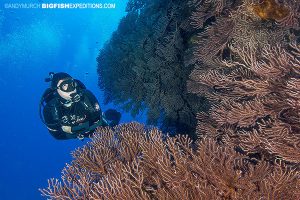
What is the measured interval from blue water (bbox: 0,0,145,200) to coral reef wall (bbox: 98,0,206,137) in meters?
36.5

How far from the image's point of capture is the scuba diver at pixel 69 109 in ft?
22.3

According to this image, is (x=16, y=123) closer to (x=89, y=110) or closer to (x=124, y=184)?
(x=89, y=110)

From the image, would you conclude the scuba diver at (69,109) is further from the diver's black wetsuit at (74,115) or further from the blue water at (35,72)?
the blue water at (35,72)

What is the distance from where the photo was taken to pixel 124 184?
3.22 meters

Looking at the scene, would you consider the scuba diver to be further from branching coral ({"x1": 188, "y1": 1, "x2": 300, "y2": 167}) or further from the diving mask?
branching coral ({"x1": 188, "y1": 1, "x2": 300, "y2": 167})

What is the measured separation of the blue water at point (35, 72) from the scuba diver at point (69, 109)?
36.6 metres

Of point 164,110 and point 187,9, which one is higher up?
point 187,9

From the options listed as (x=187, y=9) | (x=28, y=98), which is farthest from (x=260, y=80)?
(x=28, y=98)

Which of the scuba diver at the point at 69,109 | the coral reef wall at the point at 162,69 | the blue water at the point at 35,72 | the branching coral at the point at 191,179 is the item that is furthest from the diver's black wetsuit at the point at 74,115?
the blue water at the point at 35,72

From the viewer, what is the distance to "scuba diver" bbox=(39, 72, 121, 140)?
6.80 m

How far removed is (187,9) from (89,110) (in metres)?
3.21

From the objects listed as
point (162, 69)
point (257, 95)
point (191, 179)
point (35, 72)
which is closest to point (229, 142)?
point (257, 95)

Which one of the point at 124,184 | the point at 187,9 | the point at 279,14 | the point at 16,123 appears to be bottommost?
the point at 124,184

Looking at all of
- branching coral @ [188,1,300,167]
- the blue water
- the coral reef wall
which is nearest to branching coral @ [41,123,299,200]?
branching coral @ [188,1,300,167]
